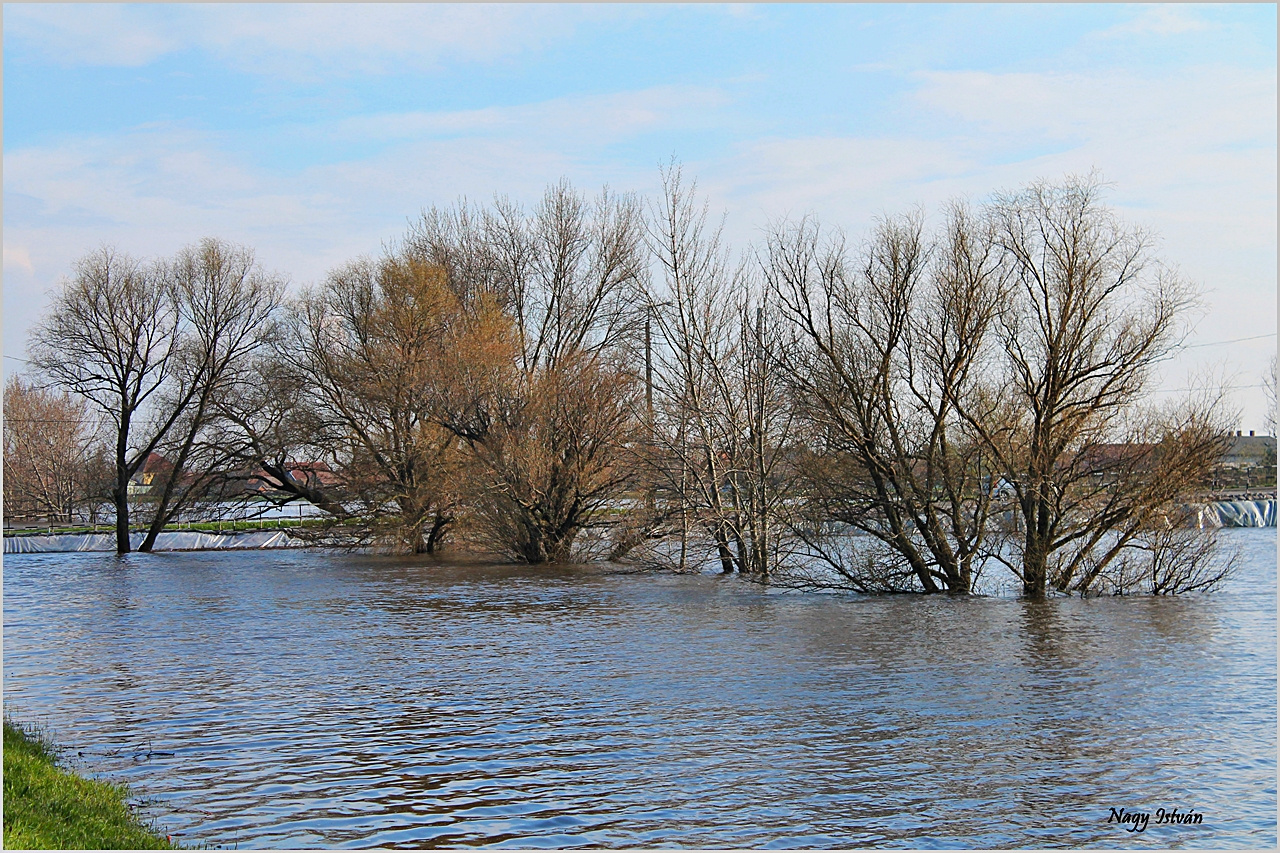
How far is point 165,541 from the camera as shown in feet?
176

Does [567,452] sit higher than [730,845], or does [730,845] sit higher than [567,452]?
[567,452]

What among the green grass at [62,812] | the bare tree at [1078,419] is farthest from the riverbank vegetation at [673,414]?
the green grass at [62,812]

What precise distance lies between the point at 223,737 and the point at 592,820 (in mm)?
5142

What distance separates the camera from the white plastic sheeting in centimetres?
5366

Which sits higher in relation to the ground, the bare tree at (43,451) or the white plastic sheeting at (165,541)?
the bare tree at (43,451)

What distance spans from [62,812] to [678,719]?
687cm

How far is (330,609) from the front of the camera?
25.9 metres

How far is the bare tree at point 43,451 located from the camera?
59844 mm

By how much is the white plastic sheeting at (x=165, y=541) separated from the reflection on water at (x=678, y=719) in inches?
1149

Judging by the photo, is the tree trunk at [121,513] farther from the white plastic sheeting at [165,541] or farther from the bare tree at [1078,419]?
the bare tree at [1078,419]

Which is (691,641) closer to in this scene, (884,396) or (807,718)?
(807,718)

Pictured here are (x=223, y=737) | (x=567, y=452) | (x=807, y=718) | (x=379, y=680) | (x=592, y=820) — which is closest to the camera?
(x=592, y=820)

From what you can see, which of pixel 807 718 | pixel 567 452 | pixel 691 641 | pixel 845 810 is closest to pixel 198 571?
pixel 567 452

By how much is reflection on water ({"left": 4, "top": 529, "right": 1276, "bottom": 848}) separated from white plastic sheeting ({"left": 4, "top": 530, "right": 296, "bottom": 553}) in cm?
2918
